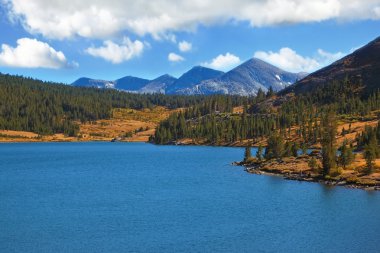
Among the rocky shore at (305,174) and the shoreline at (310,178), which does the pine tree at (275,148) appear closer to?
the rocky shore at (305,174)

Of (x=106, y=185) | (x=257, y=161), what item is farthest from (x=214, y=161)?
(x=106, y=185)

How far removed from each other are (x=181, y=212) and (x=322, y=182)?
162 feet

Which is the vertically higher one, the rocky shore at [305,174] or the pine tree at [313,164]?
the pine tree at [313,164]

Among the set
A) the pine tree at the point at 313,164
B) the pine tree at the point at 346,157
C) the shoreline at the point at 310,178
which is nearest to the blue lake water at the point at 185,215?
the shoreline at the point at 310,178

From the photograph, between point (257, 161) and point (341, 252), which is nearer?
point (341, 252)

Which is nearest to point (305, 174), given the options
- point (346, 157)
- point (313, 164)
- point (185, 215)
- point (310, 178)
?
point (313, 164)

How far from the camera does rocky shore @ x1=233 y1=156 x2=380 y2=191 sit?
11472cm

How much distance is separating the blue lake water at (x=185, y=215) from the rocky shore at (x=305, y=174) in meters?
5.68

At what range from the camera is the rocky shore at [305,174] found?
11472cm

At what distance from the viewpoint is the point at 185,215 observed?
86.6m

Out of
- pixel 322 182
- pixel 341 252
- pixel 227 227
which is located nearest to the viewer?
pixel 341 252

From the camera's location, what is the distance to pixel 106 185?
425ft

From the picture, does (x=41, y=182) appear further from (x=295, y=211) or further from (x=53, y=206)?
(x=295, y=211)

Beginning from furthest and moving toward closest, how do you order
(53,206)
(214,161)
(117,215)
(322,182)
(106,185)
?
(214,161) < (106,185) < (322,182) < (53,206) < (117,215)
